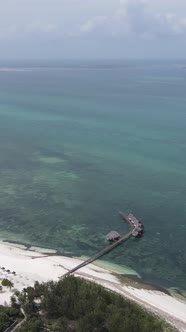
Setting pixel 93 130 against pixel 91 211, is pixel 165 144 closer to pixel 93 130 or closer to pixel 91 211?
pixel 93 130

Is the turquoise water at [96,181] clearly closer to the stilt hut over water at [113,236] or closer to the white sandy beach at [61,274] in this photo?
the stilt hut over water at [113,236]

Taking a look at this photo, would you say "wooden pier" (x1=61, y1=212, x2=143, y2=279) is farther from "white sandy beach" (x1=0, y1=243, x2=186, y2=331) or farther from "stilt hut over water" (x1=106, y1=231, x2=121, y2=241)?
"white sandy beach" (x1=0, y1=243, x2=186, y2=331)

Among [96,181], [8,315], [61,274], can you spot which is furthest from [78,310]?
[96,181]

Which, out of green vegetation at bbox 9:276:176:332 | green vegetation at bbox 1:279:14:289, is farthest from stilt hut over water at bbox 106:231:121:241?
green vegetation at bbox 1:279:14:289

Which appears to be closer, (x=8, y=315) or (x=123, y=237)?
(x=8, y=315)

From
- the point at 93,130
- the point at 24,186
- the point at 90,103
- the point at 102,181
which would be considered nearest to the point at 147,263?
the point at 102,181

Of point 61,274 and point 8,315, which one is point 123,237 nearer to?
point 61,274
